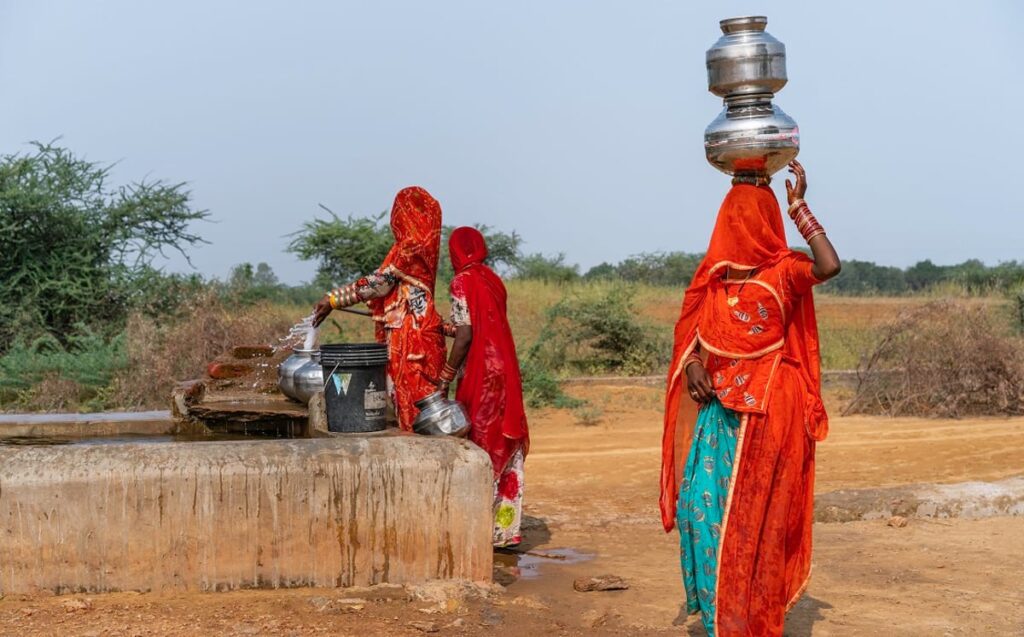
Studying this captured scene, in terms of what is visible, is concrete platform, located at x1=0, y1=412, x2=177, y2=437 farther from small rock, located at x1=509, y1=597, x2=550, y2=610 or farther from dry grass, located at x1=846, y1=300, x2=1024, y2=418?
dry grass, located at x1=846, y1=300, x2=1024, y2=418

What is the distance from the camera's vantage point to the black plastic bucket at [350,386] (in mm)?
5359

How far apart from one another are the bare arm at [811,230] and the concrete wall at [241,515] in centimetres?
168

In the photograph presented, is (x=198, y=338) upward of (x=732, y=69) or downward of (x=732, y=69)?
downward

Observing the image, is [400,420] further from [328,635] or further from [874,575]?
[874,575]

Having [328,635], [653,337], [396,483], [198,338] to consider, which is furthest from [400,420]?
[653,337]

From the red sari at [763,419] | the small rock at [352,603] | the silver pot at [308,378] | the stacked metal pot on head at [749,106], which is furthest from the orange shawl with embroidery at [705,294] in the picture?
the silver pot at [308,378]

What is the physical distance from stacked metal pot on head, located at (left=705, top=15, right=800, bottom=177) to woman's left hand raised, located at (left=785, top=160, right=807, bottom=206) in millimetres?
69

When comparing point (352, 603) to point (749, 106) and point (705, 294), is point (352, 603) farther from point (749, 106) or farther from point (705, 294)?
point (749, 106)

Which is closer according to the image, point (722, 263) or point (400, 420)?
point (722, 263)

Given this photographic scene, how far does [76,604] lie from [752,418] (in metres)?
2.66

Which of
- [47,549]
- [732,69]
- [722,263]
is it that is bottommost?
[47,549]

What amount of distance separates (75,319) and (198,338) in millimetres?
3822

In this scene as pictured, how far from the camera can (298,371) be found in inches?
258

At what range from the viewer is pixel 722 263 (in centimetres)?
442
